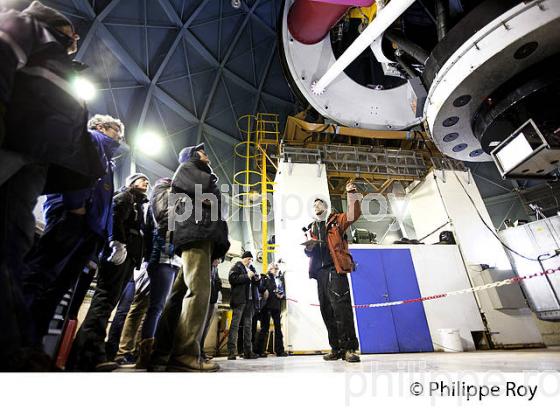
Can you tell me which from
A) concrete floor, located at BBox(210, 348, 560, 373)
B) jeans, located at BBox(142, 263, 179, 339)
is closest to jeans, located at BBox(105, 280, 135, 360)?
jeans, located at BBox(142, 263, 179, 339)

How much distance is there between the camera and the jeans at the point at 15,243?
1084 mm

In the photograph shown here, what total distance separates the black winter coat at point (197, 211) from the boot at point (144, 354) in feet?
3.77

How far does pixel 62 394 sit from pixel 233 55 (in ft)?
42.3

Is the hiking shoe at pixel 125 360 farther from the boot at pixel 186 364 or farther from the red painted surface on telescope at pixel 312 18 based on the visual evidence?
the red painted surface on telescope at pixel 312 18

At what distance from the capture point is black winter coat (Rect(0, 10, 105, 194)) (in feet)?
3.91

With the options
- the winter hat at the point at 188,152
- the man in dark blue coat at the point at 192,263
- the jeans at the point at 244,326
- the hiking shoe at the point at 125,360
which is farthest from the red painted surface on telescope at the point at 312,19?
the hiking shoe at the point at 125,360

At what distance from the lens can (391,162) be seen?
879 cm

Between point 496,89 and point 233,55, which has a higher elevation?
point 233,55

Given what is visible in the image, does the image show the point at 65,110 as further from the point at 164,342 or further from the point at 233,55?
the point at 233,55

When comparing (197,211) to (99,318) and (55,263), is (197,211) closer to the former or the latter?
(55,263)

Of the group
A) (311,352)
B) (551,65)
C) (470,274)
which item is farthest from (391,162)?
(551,65)

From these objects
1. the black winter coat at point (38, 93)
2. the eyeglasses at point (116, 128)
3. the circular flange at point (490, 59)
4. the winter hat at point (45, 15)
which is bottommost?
the black winter coat at point (38, 93)

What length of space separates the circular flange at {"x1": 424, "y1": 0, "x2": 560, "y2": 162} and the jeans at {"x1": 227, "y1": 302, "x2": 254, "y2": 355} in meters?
4.25

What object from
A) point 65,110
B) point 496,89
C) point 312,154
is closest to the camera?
point 65,110
